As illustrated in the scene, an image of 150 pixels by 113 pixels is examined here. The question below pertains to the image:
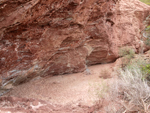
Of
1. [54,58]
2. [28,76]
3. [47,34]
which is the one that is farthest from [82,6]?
[28,76]

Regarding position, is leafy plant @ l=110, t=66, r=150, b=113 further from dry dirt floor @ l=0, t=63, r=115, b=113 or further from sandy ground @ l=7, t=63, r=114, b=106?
sandy ground @ l=7, t=63, r=114, b=106

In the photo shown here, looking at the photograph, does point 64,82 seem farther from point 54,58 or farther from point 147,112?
point 147,112

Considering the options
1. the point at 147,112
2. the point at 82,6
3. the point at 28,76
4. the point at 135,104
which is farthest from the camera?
the point at 28,76

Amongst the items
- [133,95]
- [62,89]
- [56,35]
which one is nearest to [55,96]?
[62,89]

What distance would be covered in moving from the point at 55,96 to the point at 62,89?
0.59 meters

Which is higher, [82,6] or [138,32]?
[82,6]

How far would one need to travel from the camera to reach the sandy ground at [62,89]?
404 cm

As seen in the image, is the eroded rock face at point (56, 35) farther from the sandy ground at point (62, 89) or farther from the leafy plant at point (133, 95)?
the leafy plant at point (133, 95)

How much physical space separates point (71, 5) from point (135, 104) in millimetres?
3292

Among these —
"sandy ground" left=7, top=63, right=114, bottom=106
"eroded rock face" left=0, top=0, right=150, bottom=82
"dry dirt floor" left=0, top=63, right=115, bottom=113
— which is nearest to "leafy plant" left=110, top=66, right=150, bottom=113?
"dry dirt floor" left=0, top=63, right=115, bottom=113

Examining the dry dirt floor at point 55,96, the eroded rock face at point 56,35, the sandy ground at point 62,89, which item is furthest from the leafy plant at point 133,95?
the eroded rock face at point 56,35

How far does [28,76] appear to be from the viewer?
5176 mm

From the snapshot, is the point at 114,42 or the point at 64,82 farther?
the point at 114,42

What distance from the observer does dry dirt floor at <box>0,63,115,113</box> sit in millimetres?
3434
